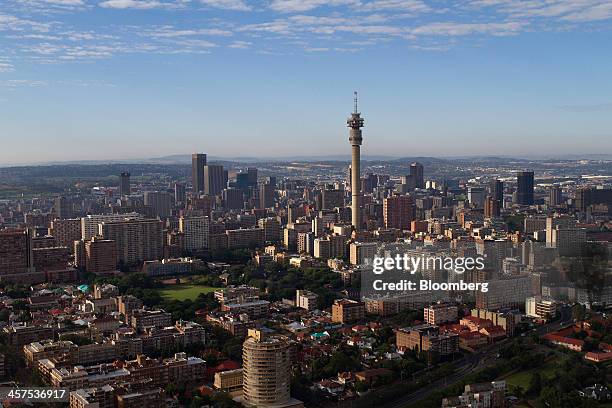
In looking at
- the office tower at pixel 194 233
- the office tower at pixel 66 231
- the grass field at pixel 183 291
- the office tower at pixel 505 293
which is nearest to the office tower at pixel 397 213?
the office tower at pixel 194 233

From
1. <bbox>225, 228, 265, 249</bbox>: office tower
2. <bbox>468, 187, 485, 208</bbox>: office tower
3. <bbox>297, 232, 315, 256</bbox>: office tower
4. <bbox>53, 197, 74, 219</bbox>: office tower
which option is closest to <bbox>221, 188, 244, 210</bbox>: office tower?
<bbox>53, 197, 74, 219</bbox>: office tower

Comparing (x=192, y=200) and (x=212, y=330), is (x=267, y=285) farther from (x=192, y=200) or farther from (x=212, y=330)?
(x=192, y=200)

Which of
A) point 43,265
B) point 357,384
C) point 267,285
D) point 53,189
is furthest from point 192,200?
point 357,384

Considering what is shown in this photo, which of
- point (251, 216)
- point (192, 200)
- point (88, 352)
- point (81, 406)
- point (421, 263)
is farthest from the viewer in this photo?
point (192, 200)

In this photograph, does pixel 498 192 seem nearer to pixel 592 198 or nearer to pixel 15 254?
pixel 592 198

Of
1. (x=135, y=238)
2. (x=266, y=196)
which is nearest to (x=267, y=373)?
(x=135, y=238)

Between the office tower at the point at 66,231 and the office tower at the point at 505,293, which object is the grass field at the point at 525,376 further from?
the office tower at the point at 66,231

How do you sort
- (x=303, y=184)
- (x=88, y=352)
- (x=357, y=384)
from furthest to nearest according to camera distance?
1. (x=303, y=184)
2. (x=88, y=352)
3. (x=357, y=384)

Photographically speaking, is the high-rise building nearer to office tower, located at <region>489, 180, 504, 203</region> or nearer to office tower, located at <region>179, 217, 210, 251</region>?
office tower, located at <region>489, 180, 504, 203</region>

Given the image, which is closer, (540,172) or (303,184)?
(303,184)
